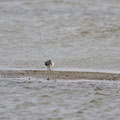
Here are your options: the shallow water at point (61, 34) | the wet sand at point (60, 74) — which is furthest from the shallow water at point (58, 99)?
the shallow water at point (61, 34)

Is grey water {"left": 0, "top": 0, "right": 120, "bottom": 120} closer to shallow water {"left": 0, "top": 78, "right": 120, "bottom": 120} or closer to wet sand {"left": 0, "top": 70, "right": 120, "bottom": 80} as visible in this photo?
shallow water {"left": 0, "top": 78, "right": 120, "bottom": 120}

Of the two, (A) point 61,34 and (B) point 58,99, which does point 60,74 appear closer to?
(B) point 58,99

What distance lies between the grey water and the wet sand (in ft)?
0.89

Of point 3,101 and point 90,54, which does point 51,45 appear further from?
point 3,101

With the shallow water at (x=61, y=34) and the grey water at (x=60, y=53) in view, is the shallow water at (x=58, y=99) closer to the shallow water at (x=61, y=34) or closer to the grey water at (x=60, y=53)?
the grey water at (x=60, y=53)

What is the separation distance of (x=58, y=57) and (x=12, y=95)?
4005 mm

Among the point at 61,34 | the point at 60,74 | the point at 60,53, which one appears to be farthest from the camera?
the point at 61,34

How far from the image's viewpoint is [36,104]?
528 inches

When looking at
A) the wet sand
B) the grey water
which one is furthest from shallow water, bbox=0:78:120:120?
the wet sand

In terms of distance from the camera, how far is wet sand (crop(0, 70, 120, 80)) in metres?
15.2

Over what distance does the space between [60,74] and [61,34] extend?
259 inches

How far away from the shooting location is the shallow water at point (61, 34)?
1744 cm

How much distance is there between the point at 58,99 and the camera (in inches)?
543

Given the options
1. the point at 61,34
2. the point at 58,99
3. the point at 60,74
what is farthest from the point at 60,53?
the point at 58,99
